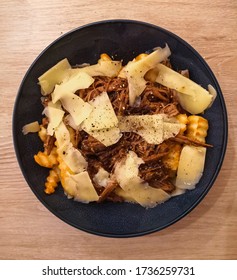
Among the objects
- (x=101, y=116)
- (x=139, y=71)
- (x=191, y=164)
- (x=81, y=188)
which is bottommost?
(x=81, y=188)

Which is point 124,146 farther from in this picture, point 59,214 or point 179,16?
point 179,16

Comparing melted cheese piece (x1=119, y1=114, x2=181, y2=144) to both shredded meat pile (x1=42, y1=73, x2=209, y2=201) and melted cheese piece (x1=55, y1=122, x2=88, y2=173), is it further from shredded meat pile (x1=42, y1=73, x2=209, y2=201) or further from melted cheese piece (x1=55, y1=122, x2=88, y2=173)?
melted cheese piece (x1=55, y1=122, x2=88, y2=173)

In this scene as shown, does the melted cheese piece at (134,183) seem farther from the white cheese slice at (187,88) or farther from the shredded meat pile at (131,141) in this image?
the white cheese slice at (187,88)

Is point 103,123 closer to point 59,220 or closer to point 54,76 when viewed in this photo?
point 54,76

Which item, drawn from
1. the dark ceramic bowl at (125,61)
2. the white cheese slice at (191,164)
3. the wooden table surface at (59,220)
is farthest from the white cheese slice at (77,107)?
the white cheese slice at (191,164)

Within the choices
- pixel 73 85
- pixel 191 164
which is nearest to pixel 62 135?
pixel 73 85

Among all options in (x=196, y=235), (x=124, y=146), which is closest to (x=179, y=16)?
(x=124, y=146)
